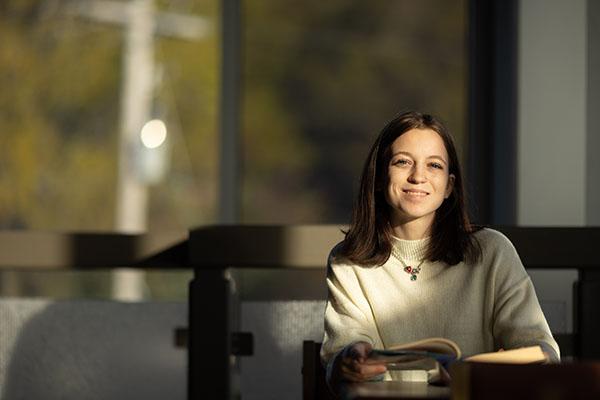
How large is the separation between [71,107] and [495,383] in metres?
4.95

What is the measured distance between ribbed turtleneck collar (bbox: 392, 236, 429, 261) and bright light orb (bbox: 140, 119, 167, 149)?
13.1ft

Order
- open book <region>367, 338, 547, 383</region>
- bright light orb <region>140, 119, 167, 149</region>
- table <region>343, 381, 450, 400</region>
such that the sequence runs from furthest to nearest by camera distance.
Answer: bright light orb <region>140, 119, 167, 149</region> → open book <region>367, 338, 547, 383</region> → table <region>343, 381, 450, 400</region>

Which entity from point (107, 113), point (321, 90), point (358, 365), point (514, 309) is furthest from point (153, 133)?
point (358, 365)

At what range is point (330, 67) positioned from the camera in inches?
215

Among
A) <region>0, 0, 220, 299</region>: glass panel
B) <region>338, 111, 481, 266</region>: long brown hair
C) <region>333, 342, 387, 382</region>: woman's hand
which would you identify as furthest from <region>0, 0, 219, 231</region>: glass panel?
<region>333, 342, 387, 382</region>: woman's hand

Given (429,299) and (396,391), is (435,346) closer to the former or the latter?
(396,391)

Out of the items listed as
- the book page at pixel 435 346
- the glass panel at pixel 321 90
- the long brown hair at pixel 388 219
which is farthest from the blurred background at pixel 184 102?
the book page at pixel 435 346

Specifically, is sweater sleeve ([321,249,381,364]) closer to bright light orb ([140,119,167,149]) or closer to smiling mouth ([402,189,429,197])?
smiling mouth ([402,189,429,197])

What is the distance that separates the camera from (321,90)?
541 cm

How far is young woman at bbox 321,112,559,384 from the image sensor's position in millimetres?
2191

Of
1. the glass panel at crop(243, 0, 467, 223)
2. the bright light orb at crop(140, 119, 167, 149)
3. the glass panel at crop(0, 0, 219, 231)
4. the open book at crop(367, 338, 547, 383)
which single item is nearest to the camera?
the open book at crop(367, 338, 547, 383)

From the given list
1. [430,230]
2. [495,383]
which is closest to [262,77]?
[430,230]

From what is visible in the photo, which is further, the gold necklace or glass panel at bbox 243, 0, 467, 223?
glass panel at bbox 243, 0, 467, 223

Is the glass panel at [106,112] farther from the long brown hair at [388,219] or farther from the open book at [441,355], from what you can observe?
the open book at [441,355]
